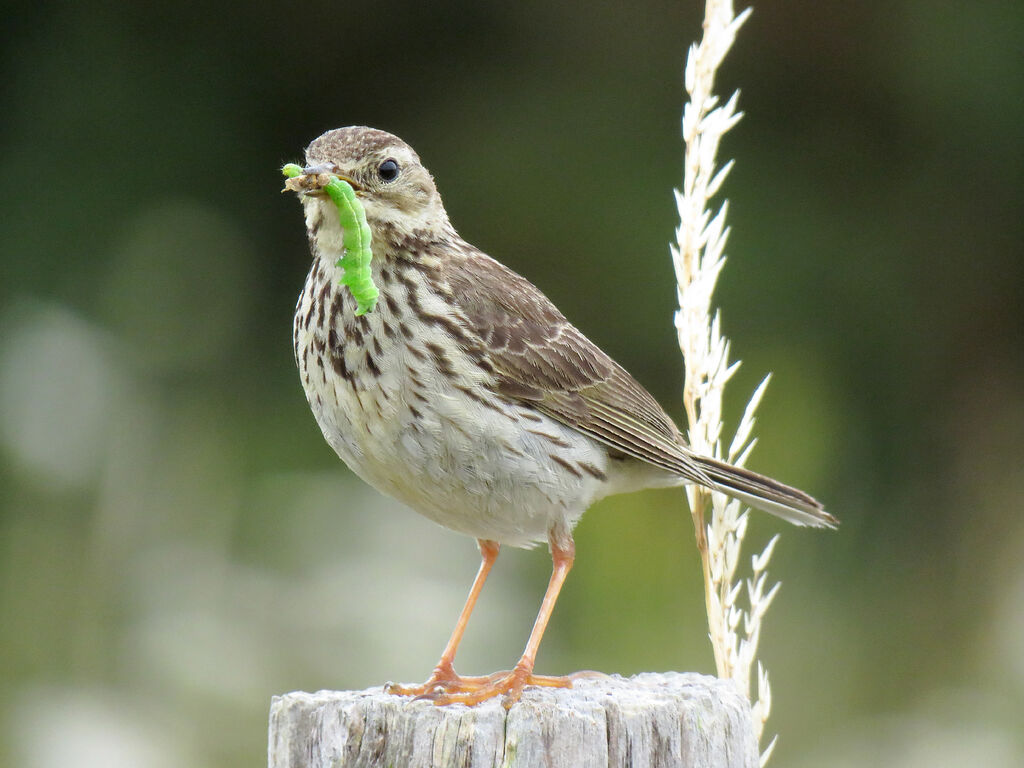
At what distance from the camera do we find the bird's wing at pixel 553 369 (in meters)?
4.75

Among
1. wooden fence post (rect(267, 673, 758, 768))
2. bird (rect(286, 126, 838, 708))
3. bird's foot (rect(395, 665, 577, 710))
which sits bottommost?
wooden fence post (rect(267, 673, 758, 768))

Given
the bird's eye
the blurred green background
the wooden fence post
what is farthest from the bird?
the blurred green background

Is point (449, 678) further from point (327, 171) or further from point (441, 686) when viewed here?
point (327, 171)

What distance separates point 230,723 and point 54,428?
6.67 feet

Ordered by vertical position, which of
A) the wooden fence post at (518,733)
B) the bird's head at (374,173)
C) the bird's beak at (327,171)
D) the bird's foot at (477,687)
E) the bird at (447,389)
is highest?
the bird's head at (374,173)

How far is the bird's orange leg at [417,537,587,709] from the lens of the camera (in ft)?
12.5

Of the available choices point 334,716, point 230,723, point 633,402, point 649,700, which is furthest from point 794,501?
point 230,723

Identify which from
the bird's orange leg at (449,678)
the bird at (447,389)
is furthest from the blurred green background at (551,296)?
the bird at (447,389)

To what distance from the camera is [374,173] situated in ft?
15.3

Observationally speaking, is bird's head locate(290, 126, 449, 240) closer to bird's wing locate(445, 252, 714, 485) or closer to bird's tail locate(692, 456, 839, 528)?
bird's wing locate(445, 252, 714, 485)

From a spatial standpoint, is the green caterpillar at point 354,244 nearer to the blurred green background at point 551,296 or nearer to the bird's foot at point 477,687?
the bird's foot at point 477,687

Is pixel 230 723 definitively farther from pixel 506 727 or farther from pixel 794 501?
pixel 506 727

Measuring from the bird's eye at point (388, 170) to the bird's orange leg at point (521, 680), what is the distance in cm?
135

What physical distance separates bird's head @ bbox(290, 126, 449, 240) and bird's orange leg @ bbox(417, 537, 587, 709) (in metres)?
1.23
